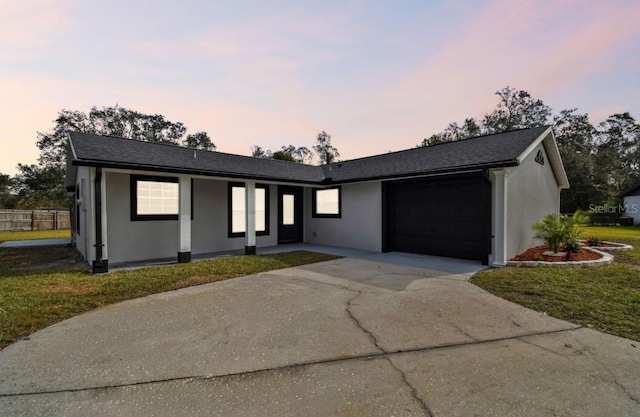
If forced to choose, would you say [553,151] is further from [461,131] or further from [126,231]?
[461,131]

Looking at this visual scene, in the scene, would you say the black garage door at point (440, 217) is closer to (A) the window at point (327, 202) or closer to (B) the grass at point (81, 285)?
(A) the window at point (327, 202)

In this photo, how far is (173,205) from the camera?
370 inches

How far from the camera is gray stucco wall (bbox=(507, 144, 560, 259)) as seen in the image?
7953 mm

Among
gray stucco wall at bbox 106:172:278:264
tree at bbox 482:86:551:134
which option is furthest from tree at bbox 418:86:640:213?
gray stucco wall at bbox 106:172:278:264

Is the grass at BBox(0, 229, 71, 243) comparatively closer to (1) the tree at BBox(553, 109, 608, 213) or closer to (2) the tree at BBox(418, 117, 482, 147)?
(2) the tree at BBox(418, 117, 482, 147)

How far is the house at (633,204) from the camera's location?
25.6m

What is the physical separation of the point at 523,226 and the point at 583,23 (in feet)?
19.1

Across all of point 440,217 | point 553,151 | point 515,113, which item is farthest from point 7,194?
point 515,113

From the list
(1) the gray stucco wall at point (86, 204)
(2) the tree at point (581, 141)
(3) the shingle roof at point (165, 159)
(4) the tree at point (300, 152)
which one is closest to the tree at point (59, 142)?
(4) the tree at point (300, 152)

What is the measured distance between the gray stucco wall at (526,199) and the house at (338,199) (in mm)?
30

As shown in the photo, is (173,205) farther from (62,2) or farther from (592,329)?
(592,329)

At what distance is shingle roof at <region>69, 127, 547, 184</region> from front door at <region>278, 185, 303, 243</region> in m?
0.86

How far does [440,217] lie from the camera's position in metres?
9.26

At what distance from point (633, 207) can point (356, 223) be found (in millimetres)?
30166
